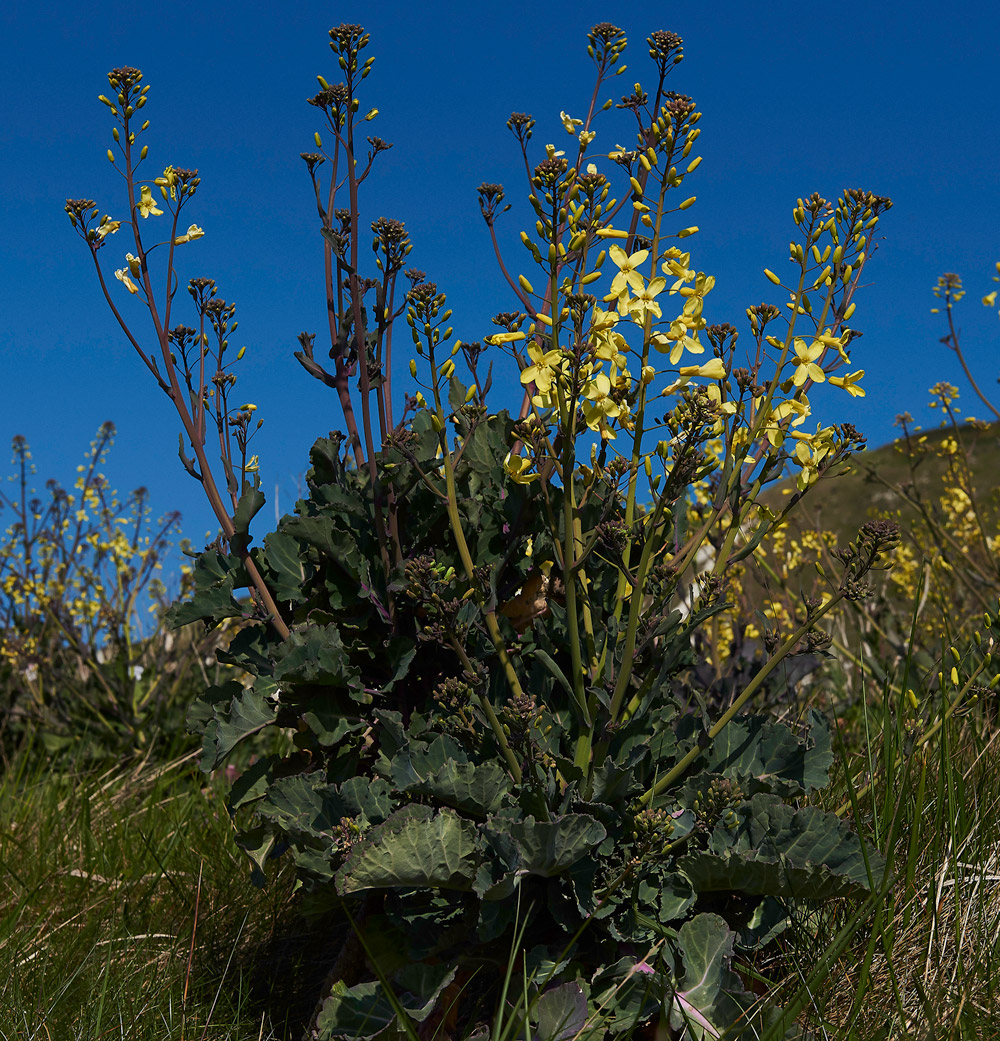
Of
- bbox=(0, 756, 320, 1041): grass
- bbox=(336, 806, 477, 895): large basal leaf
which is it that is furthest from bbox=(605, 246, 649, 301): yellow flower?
bbox=(0, 756, 320, 1041): grass

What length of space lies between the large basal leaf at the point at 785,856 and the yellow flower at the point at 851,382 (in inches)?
38.4

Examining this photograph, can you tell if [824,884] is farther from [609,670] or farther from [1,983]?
[1,983]

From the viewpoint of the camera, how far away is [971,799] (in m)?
2.90

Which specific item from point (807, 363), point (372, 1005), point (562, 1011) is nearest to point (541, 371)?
point (807, 363)

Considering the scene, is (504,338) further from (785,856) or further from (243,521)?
(785,856)

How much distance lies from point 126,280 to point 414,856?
Result: 5.50 ft

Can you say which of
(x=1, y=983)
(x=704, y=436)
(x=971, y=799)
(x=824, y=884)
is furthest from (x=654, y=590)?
(x=1, y=983)

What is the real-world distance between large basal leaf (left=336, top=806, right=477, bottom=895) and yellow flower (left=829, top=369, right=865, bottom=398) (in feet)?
4.37

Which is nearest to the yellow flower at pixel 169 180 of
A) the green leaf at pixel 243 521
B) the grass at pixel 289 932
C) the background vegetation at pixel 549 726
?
the background vegetation at pixel 549 726

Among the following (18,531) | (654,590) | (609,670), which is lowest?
(609,670)

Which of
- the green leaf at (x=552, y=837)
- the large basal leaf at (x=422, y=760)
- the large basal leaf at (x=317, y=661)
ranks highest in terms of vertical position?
the large basal leaf at (x=317, y=661)

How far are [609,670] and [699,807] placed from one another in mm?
363

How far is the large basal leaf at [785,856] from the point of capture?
6.68ft

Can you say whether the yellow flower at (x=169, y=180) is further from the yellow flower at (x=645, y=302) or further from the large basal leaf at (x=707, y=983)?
the large basal leaf at (x=707, y=983)
